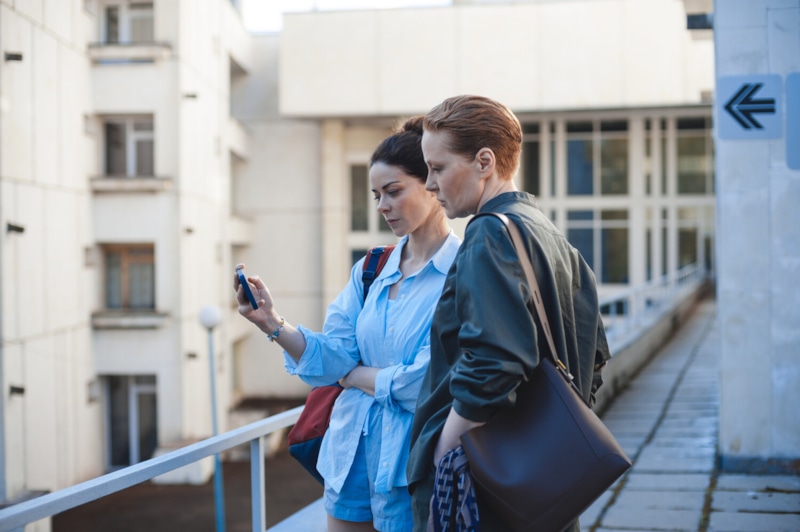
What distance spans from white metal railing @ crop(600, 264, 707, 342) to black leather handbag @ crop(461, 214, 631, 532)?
5.92m

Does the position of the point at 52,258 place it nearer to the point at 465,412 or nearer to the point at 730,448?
the point at 730,448

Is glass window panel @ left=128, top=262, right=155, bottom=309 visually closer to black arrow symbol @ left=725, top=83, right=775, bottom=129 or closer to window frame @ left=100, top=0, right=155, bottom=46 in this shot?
window frame @ left=100, top=0, right=155, bottom=46

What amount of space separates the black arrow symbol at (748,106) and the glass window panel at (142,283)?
975 cm

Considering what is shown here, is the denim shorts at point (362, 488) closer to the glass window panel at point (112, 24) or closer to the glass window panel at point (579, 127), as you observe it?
the glass window panel at point (112, 24)

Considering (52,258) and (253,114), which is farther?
(253,114)

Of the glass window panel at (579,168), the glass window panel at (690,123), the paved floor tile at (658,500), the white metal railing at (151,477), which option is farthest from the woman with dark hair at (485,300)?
the glass window panel at (690,123)

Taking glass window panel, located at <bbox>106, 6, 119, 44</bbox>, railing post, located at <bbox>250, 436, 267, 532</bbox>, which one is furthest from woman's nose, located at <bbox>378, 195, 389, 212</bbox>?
glass window panel, located at <bbox>106, 6, 119, 44</bbox>

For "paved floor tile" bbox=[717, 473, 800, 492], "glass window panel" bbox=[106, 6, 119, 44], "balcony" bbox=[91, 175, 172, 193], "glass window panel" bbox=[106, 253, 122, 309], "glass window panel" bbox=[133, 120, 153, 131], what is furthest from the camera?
"glass window panel" bbox=[133, 120, 153, 131]

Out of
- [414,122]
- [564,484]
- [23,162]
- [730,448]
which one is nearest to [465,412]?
[564,484]

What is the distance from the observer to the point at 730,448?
4.30 meters

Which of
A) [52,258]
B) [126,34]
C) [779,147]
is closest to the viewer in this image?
[779,147]

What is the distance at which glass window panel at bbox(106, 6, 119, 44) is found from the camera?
689 cm

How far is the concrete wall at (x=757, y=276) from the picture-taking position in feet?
13.8

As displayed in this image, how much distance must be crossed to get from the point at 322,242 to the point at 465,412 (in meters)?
20.2
